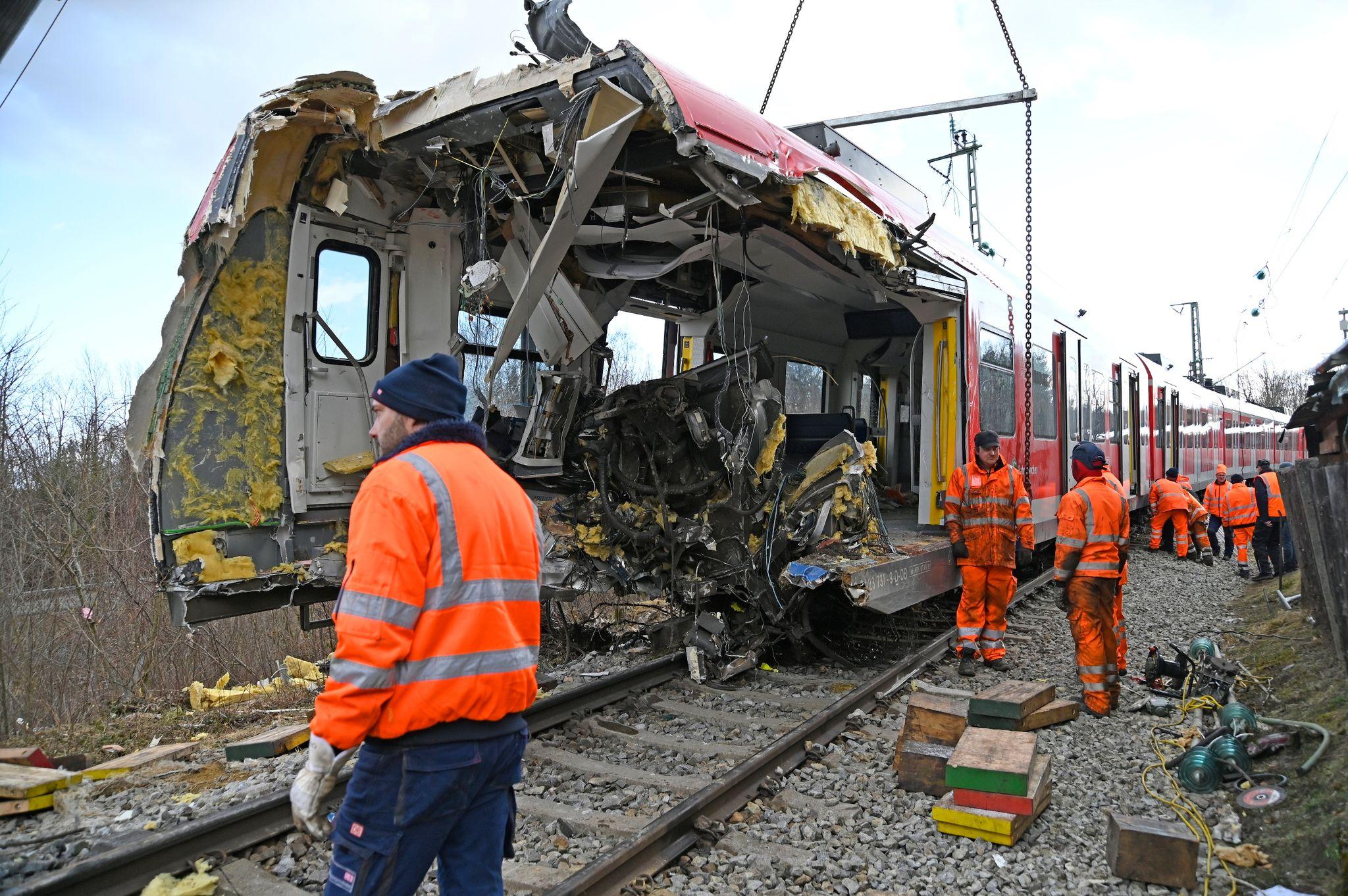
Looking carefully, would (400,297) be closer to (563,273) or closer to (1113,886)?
(563,273)

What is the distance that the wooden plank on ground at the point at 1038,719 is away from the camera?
15.3 ft

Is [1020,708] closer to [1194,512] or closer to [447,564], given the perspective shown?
[447,564]

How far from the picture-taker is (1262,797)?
12.9ft

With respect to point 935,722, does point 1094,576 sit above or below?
above

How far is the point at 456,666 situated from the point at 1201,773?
4007mm

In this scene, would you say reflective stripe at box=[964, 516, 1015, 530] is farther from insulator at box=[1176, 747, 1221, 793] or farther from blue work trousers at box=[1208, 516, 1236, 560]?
blue work trousers at box=[1208, 516, 1236, 560]

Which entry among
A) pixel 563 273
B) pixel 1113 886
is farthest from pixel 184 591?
pixel 1113 886

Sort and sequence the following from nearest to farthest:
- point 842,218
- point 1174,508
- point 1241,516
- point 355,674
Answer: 1. point 355,674
2. point 842,218
3. point 1241,516
4. point 1174,508

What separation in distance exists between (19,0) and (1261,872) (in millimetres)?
4596

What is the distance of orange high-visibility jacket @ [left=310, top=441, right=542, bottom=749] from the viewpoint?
1950mm

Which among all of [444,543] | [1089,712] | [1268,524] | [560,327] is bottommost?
[1089,712]

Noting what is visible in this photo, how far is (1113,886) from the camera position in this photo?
10.7ft

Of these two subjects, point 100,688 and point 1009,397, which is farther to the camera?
point 100,688

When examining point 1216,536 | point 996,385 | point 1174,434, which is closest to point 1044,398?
point 996,385
